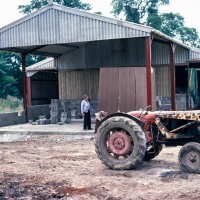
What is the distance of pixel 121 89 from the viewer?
14.9 metres

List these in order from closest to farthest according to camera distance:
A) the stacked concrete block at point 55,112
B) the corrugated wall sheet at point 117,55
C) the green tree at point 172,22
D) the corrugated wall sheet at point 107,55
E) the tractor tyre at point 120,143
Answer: the tractor tyre at point 120,143 < the stacked concrete block at point 55,112 < the corrugated wall sheet at point 117,55 < the corrugated wall sheet at point 107,55 < the green tree at point 172,22

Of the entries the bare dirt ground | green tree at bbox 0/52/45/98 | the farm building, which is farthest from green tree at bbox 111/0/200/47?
the bare dirt ground

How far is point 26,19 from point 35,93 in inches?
333

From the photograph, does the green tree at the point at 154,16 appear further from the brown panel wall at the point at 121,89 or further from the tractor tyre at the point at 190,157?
the tractor tyre at the point at 190,157

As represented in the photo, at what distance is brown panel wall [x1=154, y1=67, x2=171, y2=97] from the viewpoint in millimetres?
21891

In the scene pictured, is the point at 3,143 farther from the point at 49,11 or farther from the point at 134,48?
the point at 134,48

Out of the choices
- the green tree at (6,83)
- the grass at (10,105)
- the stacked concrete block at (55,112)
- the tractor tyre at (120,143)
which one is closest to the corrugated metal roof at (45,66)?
the stacked concrete block at (55,112)

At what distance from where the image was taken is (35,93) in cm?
2614

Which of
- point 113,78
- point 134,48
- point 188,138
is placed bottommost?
point 188,138

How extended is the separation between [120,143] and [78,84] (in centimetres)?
1434

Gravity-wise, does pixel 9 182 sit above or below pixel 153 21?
below

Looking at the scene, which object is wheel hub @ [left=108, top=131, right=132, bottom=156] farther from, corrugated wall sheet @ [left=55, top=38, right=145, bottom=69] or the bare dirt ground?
corrugated wall sheet @ [left=55, top=38, right=145, bottom=69]

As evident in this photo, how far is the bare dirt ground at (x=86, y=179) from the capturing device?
303 inches

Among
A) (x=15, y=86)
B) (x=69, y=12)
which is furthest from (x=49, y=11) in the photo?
(x=15, y=86)
